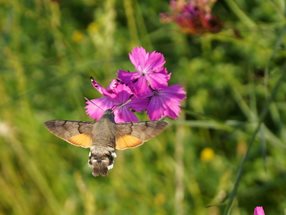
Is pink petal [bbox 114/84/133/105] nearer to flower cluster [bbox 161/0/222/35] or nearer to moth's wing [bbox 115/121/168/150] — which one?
moth's wing [bbox 115/121/168/150]

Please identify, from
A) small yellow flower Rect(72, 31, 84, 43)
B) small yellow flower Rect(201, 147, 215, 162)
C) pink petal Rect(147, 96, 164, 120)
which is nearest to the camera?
pink petal Rect(147, 96, 164, 120)

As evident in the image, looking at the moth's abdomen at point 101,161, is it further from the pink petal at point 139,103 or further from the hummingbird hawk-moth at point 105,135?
the pink petal at point 139,103

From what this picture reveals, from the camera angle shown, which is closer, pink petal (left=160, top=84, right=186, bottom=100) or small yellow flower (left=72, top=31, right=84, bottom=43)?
pink petal (left=160, top=84, right=186, bottom=100)

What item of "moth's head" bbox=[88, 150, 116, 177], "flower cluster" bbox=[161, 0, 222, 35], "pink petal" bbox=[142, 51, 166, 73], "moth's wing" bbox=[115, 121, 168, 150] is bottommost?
"moth's head" bbox=[88, 150, 116, 177]

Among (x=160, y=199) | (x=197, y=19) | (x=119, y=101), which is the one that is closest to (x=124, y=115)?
(x=119, y=101)

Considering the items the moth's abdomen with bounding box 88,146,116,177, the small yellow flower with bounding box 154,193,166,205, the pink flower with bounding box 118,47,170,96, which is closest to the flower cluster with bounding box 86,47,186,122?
the pink flower with bounding box 118,47,170,96

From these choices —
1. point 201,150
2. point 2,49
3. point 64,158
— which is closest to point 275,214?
point 201,150

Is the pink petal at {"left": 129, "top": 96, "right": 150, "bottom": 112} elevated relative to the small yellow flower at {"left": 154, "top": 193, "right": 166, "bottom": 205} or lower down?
lower down

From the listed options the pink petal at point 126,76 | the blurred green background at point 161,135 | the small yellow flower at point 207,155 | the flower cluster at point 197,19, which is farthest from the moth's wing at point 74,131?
the small yellow flower at point 207,155
